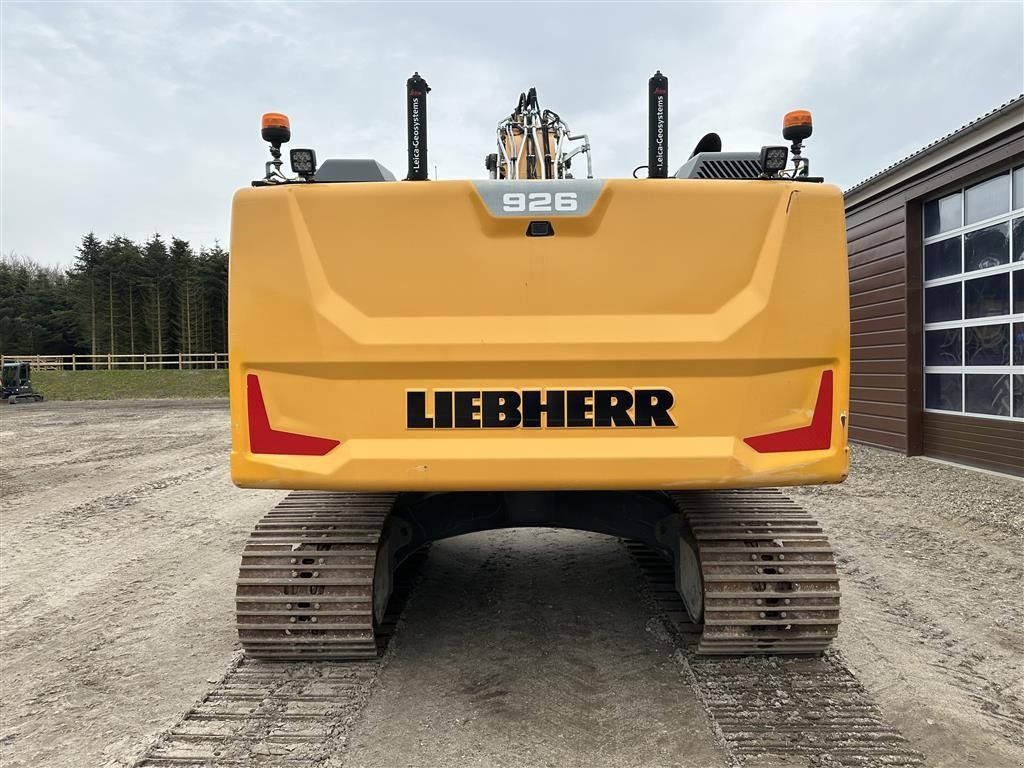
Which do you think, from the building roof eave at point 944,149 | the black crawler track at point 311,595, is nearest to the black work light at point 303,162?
the black crawler track at point 311,595

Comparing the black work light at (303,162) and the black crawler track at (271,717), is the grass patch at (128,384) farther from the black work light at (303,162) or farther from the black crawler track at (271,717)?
the black work light at (303,162)

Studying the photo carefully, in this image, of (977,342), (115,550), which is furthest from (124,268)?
(977,342)

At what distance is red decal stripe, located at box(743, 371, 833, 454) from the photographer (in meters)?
2.67

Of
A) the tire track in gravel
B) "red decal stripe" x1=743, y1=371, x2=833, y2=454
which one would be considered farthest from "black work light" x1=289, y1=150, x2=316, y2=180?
the tire track in gravel

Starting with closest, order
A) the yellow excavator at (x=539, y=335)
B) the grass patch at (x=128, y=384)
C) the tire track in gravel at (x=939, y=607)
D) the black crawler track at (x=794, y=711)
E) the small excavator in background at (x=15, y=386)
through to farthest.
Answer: the black crawler track at (x=794, y=711), the yellow excavator at (x=539, y=335), the tire track in gravel at (x=939, y=607), the small excavator in background at (x=15, y=386), the grass patch at (x=128, y=384)

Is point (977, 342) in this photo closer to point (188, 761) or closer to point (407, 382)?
point (407, 382)

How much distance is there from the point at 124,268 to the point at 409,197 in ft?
153

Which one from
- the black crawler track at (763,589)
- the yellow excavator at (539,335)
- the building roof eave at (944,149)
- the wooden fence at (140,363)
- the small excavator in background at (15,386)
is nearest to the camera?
the yellow excavator at (539,335)

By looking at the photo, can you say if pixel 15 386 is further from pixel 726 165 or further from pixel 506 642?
pixel 726 165

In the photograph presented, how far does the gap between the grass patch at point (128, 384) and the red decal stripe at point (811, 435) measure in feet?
91.4

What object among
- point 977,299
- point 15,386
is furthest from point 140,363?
point 977,299

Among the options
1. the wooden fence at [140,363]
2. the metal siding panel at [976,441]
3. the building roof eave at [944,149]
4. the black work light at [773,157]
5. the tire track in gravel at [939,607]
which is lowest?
the tire track in gravel at [939,607]

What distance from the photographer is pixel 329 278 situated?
269cm

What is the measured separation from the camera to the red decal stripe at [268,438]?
8.79 feet
